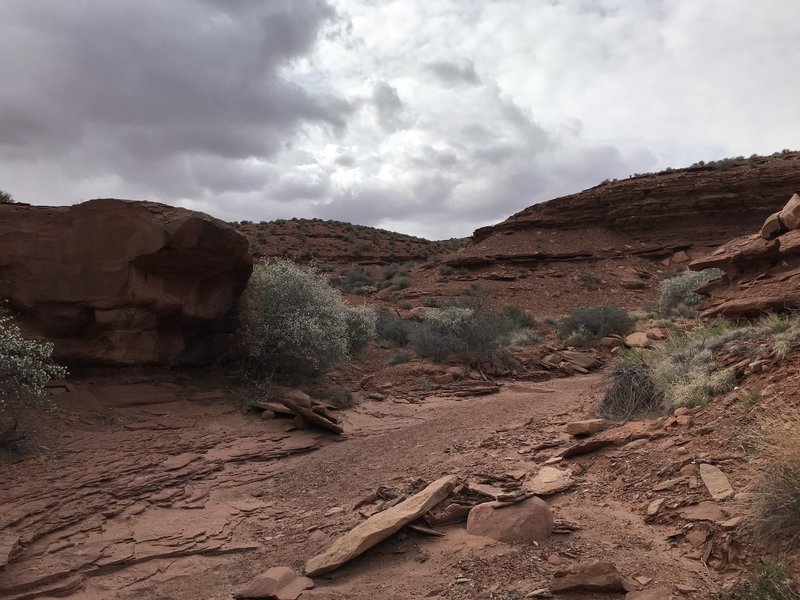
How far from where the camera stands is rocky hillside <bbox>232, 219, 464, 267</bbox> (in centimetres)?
4400

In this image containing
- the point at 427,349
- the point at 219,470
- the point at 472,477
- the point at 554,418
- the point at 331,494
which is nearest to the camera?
the point at 472,477

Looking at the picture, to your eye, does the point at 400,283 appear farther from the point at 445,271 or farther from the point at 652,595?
the point at 652,595

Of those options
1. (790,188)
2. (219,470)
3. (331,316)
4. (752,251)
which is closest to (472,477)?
(219,470)

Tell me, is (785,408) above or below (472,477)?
above

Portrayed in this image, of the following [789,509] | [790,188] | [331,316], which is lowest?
[789,509]

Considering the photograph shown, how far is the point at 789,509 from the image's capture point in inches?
137

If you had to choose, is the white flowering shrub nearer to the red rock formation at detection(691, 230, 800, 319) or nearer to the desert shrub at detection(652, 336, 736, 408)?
the desert shrub at detection(652, 336, 736, 408)

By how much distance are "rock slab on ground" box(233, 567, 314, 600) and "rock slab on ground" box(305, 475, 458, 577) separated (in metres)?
0.15

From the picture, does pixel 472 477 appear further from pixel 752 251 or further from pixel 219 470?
pixel 752 251

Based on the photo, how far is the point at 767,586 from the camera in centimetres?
303

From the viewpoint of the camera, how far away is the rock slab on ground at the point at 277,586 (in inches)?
161

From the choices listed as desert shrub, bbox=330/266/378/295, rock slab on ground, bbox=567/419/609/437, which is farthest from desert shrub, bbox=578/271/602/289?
rock slab on ground, bbox=567/419/609/437

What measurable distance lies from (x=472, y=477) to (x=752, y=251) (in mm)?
6583

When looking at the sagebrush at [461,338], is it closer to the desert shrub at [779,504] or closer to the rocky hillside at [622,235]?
the desert shrub at [779,504]
